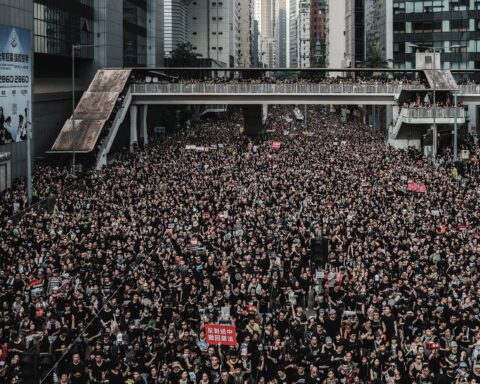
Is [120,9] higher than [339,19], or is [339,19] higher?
[339,19]

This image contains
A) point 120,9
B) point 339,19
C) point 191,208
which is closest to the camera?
point 191,208

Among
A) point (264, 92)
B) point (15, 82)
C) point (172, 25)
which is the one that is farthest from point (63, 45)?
point (172, 25)

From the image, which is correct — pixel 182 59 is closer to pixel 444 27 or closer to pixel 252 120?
pixel 444 27

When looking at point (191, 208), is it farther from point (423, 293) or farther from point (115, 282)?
point (423, 293)

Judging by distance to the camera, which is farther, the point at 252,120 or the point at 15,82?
the point at 252,120

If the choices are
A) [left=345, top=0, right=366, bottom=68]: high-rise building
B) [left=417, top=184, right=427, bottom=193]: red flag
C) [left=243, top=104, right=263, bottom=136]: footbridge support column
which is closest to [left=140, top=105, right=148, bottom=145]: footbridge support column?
[left=243, top=104, right=263, bottom=136]: footbridge support column

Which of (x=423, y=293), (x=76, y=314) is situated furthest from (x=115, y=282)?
(x=423, y=293)

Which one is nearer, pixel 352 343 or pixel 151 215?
pixel 352 343
